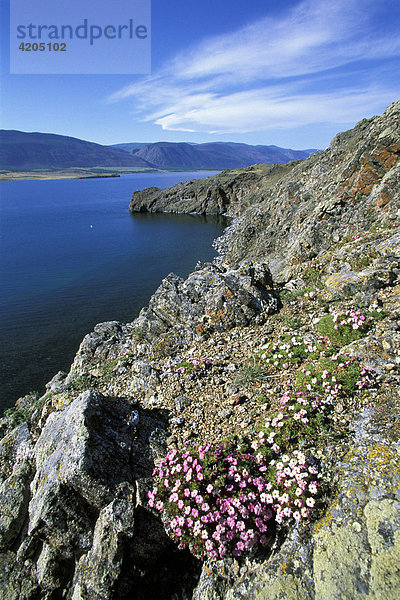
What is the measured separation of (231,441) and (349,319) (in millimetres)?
5393

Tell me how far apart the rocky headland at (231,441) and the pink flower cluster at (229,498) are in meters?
0.07

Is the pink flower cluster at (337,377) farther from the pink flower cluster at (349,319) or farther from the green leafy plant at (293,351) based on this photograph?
the pink flower cluster at (349,319)

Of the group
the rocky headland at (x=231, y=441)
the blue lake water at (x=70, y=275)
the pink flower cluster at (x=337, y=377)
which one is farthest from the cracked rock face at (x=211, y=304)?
the blue lake water at (x=70, y=275)

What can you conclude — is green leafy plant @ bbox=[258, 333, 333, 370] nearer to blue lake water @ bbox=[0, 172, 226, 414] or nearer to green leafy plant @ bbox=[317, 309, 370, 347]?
green leafy plant @ bbox=[317, 309, 370, 347]

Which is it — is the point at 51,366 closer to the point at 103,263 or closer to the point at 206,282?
the point at 206,282

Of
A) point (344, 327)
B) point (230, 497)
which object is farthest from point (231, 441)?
point (344, 327)

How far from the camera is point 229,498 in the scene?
21.9 feet

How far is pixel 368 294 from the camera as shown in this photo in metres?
11.1

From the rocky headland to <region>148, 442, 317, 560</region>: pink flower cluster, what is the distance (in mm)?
70

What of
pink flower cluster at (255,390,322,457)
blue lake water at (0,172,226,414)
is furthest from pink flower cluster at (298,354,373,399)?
blue lake water at (0,172,226,414)

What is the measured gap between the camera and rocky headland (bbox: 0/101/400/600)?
596 centimetres

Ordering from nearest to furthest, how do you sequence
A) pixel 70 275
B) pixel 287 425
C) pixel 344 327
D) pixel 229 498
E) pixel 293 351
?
pixel 229 498, pixel 287 425, pixel 344 327, pixel 293 351, pixel 70 275

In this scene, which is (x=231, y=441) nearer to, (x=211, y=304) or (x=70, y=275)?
(x=211, y=304)

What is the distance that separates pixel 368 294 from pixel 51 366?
932 inches
